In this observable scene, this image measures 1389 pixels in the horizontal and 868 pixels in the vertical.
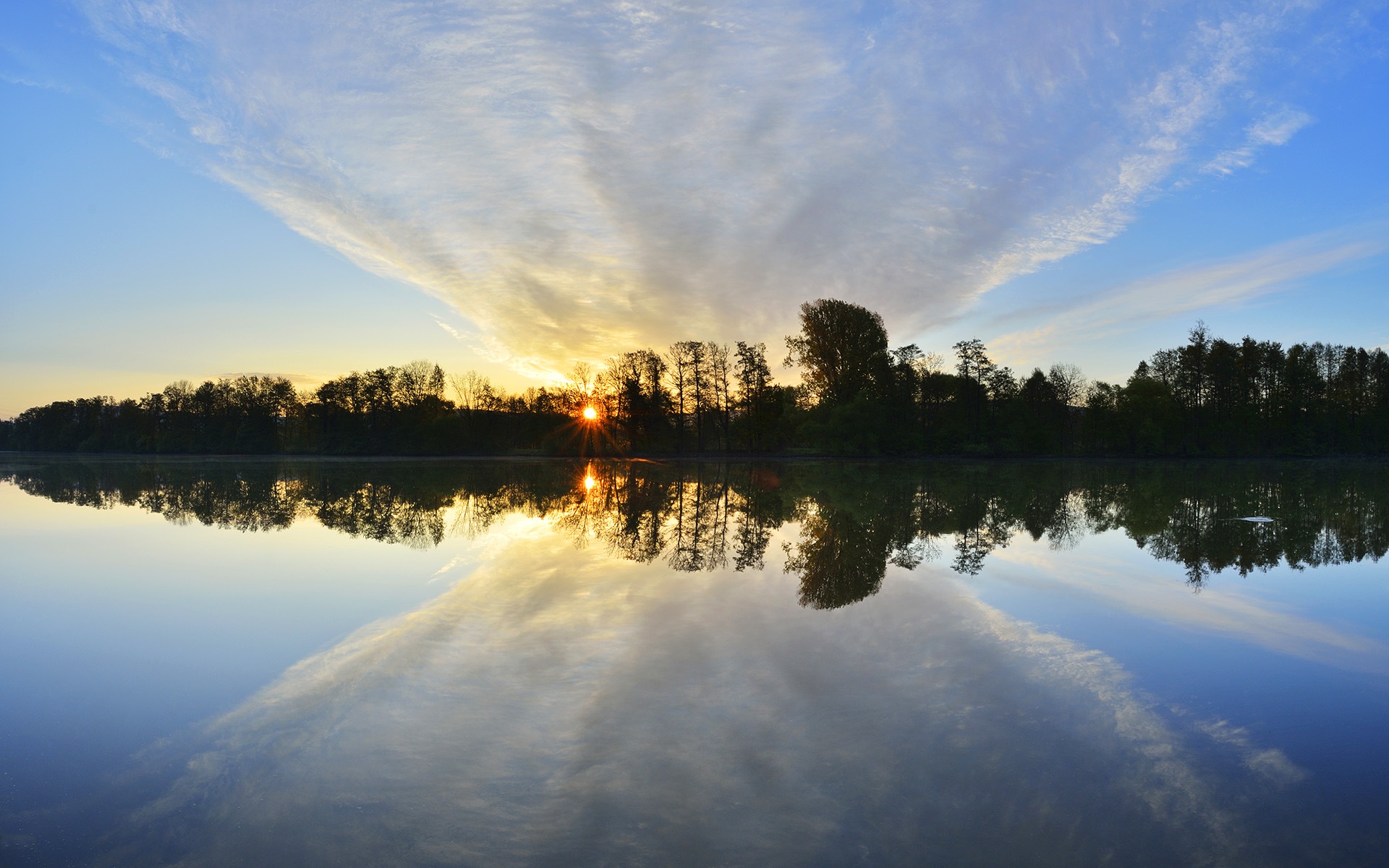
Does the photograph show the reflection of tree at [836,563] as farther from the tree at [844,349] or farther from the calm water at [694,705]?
the tree at [844,349]

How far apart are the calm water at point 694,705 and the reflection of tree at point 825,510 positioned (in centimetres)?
30

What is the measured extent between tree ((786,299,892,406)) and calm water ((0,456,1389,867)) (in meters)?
50.4

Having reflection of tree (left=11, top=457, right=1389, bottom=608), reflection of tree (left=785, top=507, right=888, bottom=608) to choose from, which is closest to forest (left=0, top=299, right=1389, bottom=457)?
reflection of tree (left=11, top=457, right=1389, bottom=608)

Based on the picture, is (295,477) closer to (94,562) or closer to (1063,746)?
(94,562)

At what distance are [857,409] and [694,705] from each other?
56.1m

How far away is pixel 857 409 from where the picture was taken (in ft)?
196

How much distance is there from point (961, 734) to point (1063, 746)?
65 cm

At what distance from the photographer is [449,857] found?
3.55m

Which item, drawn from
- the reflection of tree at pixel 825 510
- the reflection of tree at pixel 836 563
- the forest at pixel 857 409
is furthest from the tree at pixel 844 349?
the reflection of tree at pixel 836 563

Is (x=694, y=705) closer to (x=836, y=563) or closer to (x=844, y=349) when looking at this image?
(x=836, y=563)

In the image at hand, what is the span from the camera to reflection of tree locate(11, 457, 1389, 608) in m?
13.1

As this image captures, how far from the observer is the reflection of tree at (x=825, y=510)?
13055 mm

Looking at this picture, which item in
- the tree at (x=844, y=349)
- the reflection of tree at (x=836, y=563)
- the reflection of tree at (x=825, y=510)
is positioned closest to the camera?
the reflection of tree at (x=836, y=563)

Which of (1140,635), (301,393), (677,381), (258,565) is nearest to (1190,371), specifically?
(677,381)
